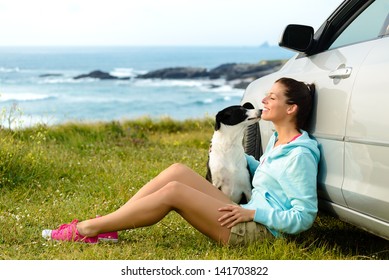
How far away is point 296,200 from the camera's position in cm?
379

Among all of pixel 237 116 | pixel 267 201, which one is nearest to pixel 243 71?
pixel 237 116

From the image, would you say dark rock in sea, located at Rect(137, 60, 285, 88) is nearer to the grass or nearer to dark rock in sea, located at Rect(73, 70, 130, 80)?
dark rock in sea, located at Rect(73, 70, 130, 80)

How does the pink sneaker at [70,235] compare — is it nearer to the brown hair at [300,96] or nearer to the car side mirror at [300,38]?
the brown hair at [300,96]

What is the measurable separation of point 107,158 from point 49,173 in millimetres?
1559

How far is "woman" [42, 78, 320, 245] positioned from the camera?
3801mm

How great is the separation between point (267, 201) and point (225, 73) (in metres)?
53.9

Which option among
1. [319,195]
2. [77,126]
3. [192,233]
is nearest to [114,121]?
[77,126]

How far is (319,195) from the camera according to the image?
4016 millimetres

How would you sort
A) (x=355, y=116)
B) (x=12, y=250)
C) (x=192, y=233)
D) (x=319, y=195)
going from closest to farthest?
(x=355, y=116) < (x=319, y=195) < (x=12, y=250) < (x=192, y=233)

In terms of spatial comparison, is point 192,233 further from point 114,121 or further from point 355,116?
point 114,121

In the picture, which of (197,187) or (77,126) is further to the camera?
(77,126)

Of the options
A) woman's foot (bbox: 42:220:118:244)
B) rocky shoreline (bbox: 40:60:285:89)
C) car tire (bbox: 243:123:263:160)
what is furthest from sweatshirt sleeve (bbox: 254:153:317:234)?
rocky shoreline (bbox: 40:60:285:89)

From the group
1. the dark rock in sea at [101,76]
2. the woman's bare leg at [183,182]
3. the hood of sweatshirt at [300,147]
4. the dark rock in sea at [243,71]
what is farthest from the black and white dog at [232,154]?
the dark rock in sea at [101,76]

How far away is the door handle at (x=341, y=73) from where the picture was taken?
3.63m
